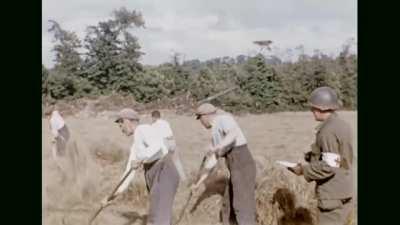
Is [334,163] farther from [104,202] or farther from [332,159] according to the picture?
[104,202]

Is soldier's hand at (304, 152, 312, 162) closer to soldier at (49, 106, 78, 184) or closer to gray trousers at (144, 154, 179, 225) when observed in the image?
gray trousers at (144, 154, 179, 225)

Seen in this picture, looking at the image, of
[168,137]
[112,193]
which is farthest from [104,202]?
[168,137]

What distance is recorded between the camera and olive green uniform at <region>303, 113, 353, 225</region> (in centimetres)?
496

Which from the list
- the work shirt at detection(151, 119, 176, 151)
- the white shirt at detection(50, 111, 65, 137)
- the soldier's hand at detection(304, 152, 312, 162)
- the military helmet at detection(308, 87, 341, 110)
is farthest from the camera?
the white shirt at detection(50, 111, 65, 137)

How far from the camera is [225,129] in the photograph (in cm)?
528

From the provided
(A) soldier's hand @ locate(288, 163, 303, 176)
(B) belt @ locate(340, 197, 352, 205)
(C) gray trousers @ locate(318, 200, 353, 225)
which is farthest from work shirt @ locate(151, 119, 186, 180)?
(B) belt @ locate(340, 197, 352, 205)

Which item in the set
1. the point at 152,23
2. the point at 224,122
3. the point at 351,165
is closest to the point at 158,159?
the point at 224,122

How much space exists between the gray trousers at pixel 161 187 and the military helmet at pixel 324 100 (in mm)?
995

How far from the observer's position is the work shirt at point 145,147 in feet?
17.3

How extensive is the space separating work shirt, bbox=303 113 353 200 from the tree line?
44cm

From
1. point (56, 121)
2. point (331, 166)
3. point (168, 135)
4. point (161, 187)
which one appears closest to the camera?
point (331, 166)

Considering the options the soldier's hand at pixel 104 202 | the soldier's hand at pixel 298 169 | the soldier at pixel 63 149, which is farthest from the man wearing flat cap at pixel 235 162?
the soldier at pixel 63 149

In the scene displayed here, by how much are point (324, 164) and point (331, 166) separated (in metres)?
0.04

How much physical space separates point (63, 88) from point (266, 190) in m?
1.50
